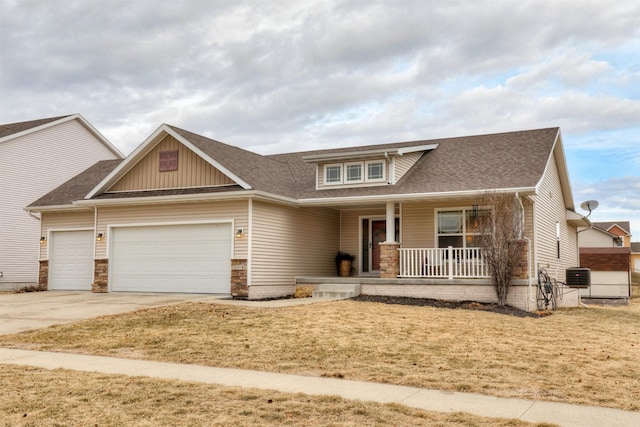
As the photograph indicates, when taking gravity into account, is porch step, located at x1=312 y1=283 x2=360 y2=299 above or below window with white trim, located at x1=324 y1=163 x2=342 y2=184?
below

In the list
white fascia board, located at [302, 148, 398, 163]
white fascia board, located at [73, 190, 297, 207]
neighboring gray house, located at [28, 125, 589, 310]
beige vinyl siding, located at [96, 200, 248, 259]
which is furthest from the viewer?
white fascia board, located at [302, 148, 398, 163]

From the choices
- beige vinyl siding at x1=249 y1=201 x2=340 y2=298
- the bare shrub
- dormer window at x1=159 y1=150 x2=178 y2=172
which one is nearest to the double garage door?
beige vinyl siding at x1=249 y1=201 x2=340 y2=298

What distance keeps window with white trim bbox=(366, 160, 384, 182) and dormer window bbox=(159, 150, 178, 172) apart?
20.3 ft

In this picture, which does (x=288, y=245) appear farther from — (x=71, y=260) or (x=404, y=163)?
(x=71, y=260)

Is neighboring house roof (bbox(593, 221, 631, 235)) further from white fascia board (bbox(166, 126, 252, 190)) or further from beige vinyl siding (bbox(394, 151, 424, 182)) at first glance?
white fascia board (bbox(166, 126, 252, 190))

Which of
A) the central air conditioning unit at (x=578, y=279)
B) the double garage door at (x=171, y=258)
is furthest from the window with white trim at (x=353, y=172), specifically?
the central air conditioning unit at (x=578, y=279)

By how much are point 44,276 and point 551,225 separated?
59.3ft

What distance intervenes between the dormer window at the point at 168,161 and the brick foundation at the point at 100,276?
359 centimetres

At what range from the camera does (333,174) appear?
20188 millimetres

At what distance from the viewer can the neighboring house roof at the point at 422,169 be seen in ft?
57.8

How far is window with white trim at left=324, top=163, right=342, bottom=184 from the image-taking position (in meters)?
20.1

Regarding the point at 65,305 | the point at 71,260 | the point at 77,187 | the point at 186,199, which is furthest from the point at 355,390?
the point at 77,187

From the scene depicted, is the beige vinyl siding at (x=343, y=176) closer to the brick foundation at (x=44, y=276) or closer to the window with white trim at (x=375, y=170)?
the window with white trim at (x=375, y=170)

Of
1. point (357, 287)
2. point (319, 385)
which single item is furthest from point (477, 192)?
point (319, 385)
